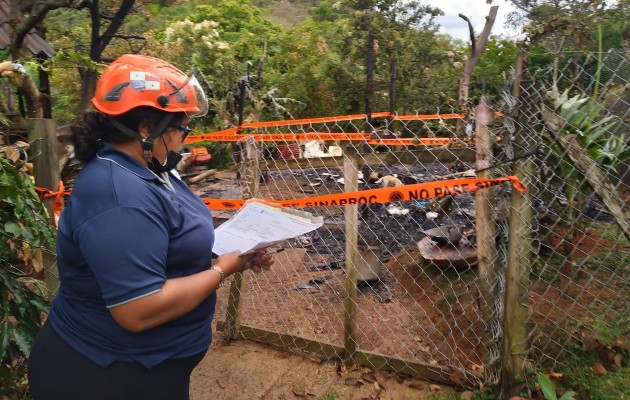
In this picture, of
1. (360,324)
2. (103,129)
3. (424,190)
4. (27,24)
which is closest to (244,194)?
(360,324)

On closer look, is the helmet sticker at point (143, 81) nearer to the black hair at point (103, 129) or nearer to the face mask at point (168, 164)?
the black hair at point (103, 129)

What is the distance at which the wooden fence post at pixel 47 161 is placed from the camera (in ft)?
8.00

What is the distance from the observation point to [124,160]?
1.35 metres

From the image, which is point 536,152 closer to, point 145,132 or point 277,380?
point 145,132

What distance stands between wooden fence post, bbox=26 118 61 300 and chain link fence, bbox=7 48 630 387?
60 millimetres

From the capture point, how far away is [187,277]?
137 cm

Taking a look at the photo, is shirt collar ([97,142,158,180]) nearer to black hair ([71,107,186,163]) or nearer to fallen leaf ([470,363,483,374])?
black hair ([71,107,186,163])

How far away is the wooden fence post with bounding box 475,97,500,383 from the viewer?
2.38 meters

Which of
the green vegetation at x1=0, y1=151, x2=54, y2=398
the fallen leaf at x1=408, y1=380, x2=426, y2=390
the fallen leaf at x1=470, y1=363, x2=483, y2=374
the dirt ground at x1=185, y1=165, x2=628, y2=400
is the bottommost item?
the dirt ground at x1=185, y1=165, x2=628, y2=400

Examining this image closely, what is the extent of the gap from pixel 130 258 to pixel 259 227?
0.55 metres

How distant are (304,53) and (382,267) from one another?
425 inches

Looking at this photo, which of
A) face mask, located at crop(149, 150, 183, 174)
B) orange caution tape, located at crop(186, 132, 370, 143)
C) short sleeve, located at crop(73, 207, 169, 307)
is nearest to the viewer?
short sleeve, located at crop(73, 207, 169, 307)

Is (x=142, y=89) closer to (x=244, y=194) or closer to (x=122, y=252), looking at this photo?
(x=122, y=252)

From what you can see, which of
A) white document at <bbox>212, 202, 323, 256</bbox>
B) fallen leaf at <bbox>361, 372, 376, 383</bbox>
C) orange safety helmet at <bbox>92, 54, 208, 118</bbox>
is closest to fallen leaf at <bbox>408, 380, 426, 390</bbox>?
fallen leaf at <bbox>361, 372, 376, 383</bbox>
